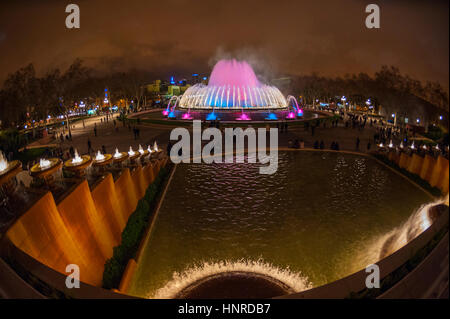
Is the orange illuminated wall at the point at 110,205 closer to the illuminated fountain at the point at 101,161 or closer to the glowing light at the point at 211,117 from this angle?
the illuminated fountain at the point at 101,161

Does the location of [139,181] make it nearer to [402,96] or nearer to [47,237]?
[47,237]

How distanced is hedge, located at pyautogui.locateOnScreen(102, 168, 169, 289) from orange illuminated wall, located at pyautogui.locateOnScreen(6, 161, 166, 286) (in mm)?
177

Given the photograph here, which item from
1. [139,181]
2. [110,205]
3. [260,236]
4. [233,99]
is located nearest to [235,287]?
[260,236]

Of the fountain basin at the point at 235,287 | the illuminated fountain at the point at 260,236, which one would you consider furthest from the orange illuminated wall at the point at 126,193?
the fountain basin at the point at 235,287

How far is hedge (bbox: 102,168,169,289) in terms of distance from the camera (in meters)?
5.88

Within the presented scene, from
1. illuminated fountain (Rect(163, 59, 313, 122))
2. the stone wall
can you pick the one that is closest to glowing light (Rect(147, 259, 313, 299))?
the stone wall

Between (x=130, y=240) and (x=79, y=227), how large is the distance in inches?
73.3

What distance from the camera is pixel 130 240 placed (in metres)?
7.19

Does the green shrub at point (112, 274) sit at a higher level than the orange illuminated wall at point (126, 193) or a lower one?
lower

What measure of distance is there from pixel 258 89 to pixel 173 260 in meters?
30.6

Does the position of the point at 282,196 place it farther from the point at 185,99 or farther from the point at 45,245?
the point at 185,99

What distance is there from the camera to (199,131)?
24500 millimetres

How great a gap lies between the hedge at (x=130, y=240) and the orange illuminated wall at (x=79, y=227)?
177mm

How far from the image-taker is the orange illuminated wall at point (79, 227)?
4.39 m
